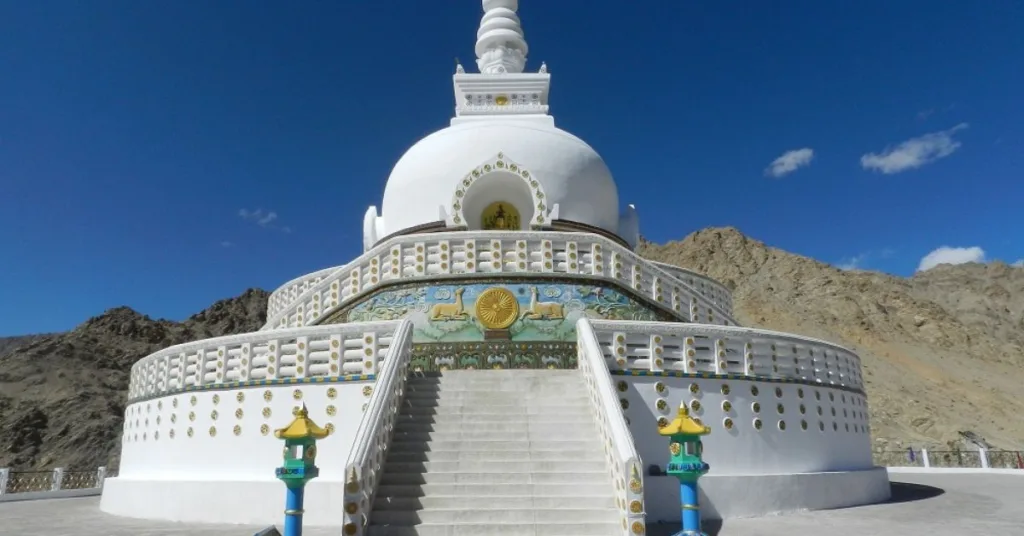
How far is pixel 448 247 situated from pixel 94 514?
23.6 feet

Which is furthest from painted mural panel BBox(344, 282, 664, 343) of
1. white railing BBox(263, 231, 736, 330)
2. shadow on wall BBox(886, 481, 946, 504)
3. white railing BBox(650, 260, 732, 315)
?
shadow on wall BBox(886, 481, 946, 504)

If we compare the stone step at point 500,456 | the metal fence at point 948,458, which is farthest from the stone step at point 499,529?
the metal fence at point 948,458

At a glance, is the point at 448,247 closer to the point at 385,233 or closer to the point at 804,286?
the point at 385,233

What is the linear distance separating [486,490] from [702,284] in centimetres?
1123

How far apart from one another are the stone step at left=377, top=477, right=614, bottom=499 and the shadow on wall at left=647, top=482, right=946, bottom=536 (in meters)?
0.90

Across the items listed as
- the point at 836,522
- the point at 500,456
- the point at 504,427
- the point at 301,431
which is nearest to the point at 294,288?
the point at 504,427

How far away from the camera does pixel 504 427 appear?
9586 mm

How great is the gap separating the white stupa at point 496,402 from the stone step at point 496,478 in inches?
1.1

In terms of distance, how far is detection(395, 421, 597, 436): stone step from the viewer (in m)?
9.44

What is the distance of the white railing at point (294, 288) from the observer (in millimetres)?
18609

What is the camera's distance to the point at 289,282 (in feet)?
64.2

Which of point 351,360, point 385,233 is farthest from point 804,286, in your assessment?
point 351,360

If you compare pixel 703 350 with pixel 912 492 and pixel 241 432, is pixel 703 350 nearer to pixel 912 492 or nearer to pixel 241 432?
pixel 912 492

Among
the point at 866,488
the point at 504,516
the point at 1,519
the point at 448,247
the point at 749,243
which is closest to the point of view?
the point at 504,516
